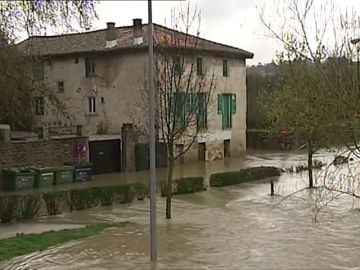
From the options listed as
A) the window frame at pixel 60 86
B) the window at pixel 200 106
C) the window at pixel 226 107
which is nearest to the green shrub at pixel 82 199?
the window at pixel 200 106

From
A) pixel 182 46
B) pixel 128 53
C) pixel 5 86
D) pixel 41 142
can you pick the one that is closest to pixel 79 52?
pixel 128 53

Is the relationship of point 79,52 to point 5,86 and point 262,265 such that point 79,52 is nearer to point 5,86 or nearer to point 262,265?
point 5,86

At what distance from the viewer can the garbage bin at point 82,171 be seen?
2986 centimetres

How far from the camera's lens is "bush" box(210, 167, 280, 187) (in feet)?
88.4

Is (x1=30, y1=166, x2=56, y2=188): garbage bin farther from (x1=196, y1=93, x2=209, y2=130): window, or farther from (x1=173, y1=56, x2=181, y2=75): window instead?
(x1=173, y1=56, x2=181, y2=75): window

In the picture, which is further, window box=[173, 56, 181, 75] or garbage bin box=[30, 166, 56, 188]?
garbage bin box=[30, 166, 56, 188]

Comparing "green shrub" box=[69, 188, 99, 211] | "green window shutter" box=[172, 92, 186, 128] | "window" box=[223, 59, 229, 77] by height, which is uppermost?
"window" box=[223, 59, 229, 77]

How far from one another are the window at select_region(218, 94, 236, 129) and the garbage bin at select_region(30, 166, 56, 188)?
14755mm

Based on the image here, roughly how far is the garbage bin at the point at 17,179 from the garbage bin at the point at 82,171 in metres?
2.52

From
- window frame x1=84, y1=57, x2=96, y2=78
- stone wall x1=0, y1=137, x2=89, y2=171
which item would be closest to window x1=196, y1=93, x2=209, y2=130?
stone wall x1=0, y1=137, x2=89, y2=171

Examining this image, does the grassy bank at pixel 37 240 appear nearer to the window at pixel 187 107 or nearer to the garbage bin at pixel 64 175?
the window at pixel 187 107

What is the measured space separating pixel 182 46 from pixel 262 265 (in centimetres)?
1266

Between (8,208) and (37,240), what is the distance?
3348 mm

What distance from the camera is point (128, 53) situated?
36.6 m
